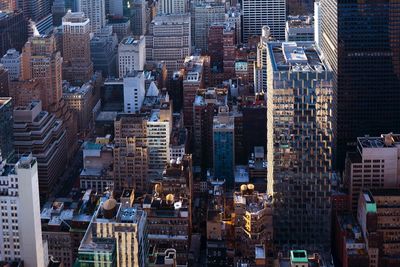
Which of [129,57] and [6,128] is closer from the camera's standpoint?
[6,128]

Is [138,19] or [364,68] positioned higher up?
[364,68]

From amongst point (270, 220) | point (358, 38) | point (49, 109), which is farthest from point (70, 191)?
point (358, 38)

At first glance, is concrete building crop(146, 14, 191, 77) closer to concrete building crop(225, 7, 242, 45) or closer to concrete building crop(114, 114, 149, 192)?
concrete building crop(225, 7, 242, 45)

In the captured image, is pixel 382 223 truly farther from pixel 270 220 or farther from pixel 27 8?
pixel 27 8

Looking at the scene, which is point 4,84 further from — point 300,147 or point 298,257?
point 298,257

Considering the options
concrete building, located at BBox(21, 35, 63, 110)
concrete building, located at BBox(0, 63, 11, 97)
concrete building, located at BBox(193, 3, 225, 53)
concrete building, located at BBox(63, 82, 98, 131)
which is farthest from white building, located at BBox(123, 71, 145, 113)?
concrete building, located at BBox(193, 3, 225, 53)

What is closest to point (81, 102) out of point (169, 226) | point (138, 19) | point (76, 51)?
point (76, 51)

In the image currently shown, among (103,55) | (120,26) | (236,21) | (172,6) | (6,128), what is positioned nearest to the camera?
(6,128)
